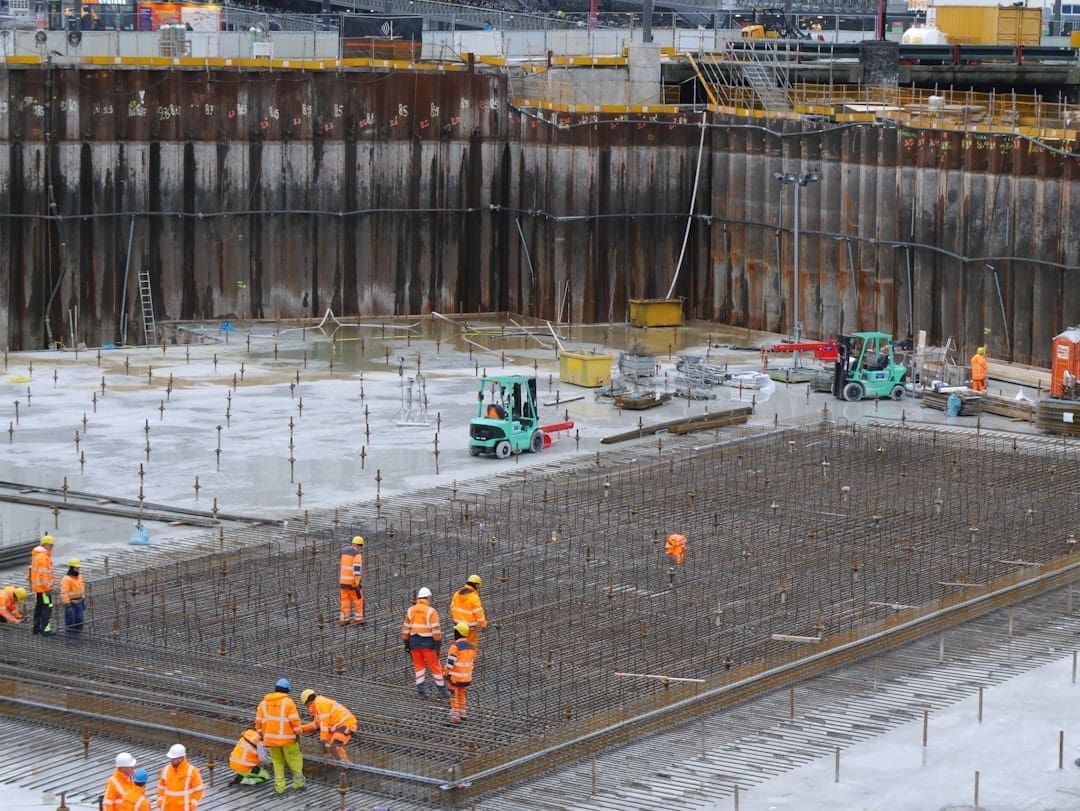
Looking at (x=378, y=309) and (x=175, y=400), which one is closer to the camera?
(x=175, y=400)

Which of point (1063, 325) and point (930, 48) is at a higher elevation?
point (930, 48)

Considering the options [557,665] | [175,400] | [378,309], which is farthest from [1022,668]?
[378,309]

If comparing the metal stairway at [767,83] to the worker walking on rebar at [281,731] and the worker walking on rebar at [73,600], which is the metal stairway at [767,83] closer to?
the worker walking on rebar at [73,600]

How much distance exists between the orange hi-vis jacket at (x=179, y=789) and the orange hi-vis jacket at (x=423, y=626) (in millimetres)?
4870

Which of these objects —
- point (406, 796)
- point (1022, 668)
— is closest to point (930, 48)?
point (1022, 668)

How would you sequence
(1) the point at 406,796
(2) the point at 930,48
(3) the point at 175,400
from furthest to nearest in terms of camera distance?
(2) the point at 930,48 < (3) the point at 175,400 < (1) the point at 406,796

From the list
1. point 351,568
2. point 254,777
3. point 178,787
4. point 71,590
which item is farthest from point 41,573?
point 178,787

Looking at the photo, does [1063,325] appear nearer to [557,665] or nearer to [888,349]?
[888,349]

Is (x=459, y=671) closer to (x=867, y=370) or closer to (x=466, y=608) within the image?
(x=466, y=608)

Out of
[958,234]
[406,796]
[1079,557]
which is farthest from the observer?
[958,234]

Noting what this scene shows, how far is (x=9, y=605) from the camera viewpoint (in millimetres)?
27109

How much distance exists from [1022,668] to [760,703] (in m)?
3.52

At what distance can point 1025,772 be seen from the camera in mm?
22312

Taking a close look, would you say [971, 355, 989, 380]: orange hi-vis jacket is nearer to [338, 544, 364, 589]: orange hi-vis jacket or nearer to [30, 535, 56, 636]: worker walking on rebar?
[338, 544, 364, 589]: orange hi-vis jacket
